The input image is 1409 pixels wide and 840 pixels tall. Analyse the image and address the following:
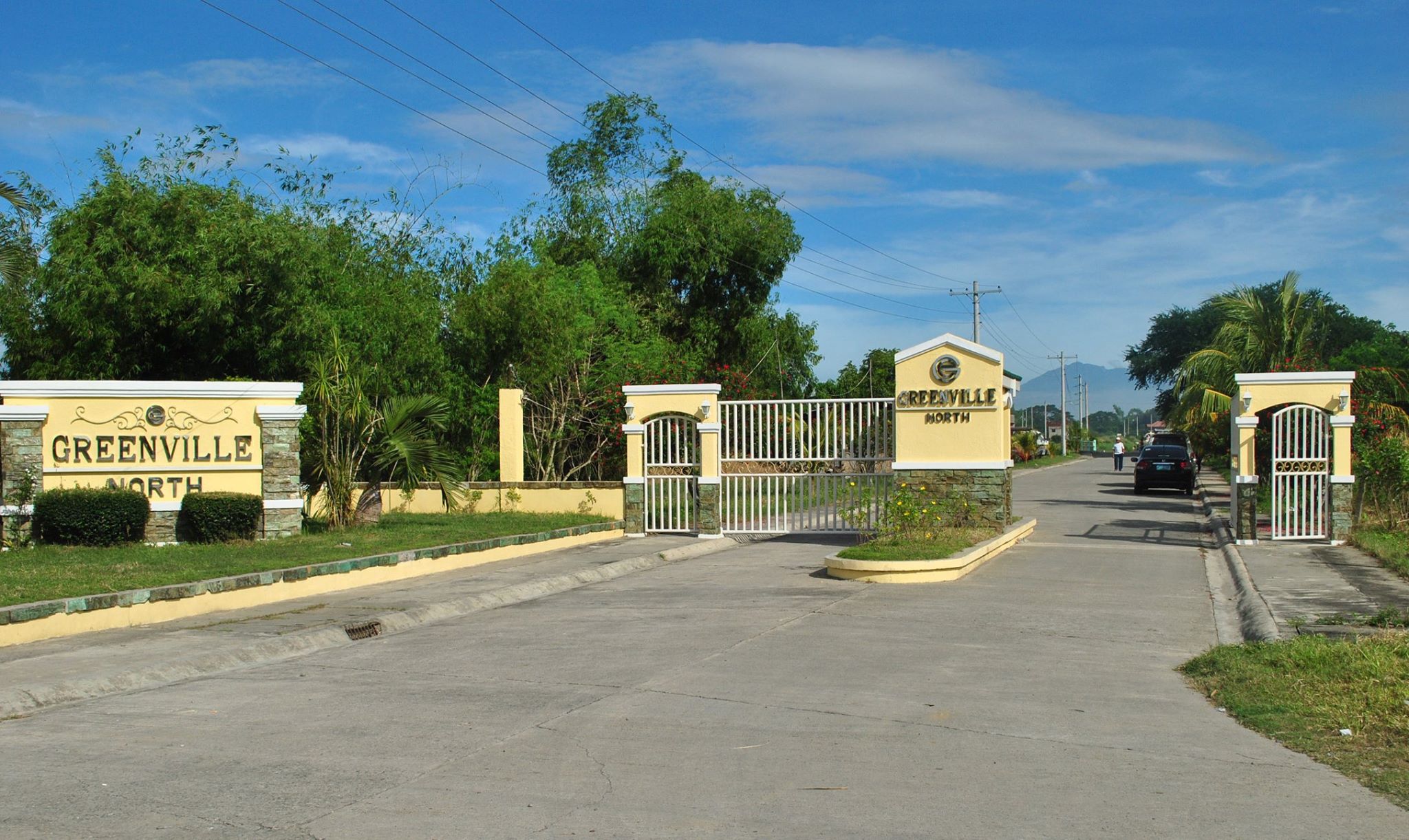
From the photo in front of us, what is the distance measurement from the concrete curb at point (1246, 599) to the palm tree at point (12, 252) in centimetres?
2009

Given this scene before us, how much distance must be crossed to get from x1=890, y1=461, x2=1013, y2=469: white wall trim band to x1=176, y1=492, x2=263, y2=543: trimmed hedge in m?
9.89

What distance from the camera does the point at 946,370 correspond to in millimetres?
19656

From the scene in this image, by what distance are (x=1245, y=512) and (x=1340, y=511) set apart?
1367 millimetres

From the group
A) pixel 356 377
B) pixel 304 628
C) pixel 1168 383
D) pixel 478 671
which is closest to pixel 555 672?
pixel 478 671

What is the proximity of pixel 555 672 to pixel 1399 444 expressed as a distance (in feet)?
51.1

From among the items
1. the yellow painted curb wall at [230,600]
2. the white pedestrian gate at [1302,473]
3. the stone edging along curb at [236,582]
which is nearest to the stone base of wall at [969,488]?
the white pedestrian gate at [1302,473]

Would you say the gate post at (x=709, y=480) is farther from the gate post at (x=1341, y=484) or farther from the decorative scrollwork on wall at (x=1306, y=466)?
the gate post at (x=1341, y=484)

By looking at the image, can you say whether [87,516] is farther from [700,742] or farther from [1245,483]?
[1245,483]

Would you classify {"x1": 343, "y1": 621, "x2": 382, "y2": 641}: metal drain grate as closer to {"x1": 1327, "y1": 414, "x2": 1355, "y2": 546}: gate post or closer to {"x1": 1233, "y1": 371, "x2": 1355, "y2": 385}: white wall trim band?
{"x1": 1233, "y1": 371, "x2": 1355, "y2": 385}: white wall trim band

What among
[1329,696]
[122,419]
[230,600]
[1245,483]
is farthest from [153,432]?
[1245,483]

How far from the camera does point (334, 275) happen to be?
24484 millimetres

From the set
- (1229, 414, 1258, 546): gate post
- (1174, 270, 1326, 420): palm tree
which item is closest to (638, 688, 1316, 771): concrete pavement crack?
(1229, 414, 1258, 546): gate post

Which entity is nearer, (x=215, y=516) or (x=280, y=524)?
(x=215, y=516)

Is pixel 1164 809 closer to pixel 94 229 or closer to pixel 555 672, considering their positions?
pixel 555 672
